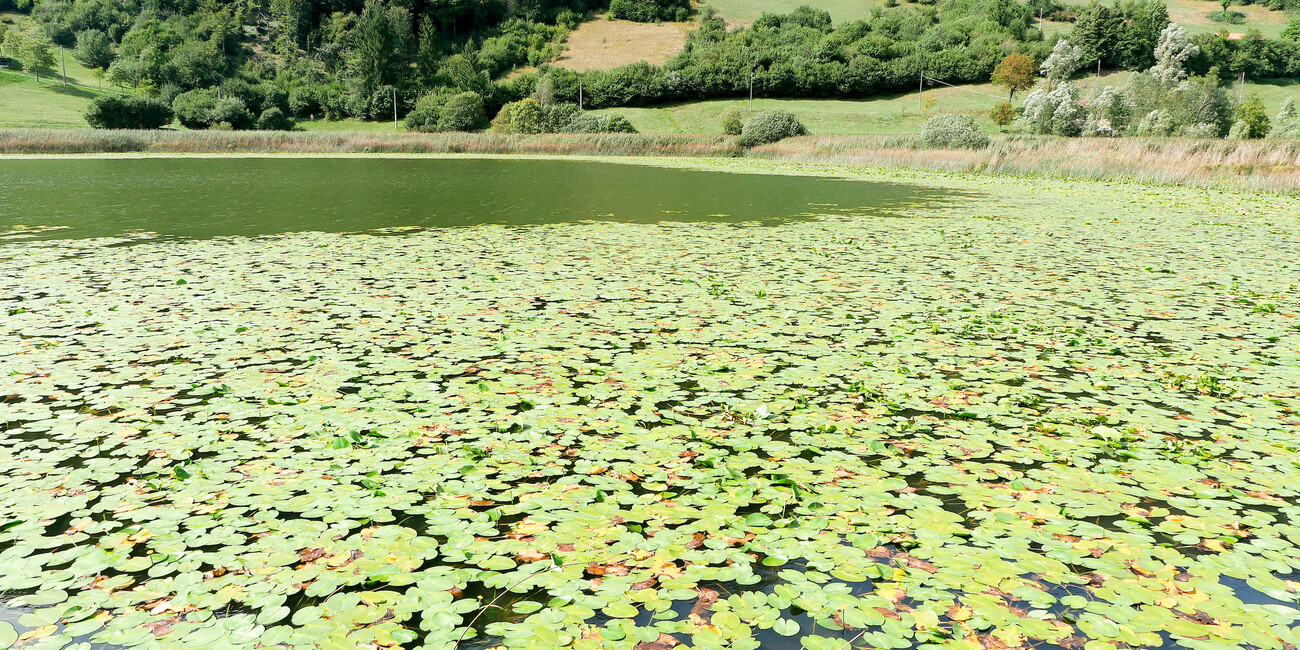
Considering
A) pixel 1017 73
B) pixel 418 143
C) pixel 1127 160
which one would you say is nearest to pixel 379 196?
pixel 1127 160

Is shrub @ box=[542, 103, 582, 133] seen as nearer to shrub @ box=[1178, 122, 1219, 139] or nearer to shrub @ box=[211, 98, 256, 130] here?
shrub @ box=[211, 98, 256, 130]

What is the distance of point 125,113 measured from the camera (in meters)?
60.8

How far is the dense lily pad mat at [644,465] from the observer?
10.6 feet

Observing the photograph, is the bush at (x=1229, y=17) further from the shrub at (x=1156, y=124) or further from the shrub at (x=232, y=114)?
the shrub at (x=232, y=114)

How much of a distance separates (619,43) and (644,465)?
103593 millimetres

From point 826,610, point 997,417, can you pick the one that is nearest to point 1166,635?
point 826,610

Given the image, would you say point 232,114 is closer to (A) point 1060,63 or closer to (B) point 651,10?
(B) point 651,10

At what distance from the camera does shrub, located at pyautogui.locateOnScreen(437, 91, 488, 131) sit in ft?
226

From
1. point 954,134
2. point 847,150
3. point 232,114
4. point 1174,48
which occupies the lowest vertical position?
point 847,150

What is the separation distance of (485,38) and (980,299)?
113m

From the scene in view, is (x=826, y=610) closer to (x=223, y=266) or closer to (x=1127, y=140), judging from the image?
(x=223, y=266)

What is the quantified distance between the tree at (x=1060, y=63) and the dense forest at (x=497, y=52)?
207 inches

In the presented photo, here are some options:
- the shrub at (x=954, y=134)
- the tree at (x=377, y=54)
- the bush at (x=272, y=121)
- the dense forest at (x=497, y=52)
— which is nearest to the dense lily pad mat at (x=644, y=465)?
the shrub at (x=954, y=134)

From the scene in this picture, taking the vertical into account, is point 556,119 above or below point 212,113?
below
